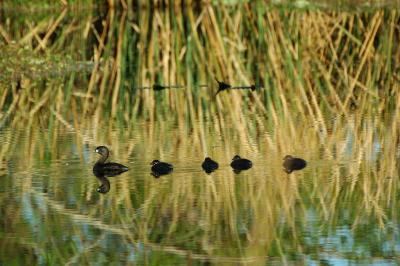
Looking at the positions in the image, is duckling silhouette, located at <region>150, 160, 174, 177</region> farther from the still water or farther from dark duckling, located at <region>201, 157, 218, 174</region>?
dark duckling, located at <region>201, 157, 218, 174</region>

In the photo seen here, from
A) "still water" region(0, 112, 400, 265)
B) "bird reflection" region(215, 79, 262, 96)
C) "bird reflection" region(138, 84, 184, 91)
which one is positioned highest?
"bird reflection" region(138, 84, 184, 91)

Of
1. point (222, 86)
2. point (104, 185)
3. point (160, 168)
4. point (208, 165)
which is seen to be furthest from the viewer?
point (222, 86)

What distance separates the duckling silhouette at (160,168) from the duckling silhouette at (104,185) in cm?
46

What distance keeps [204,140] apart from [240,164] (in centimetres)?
187

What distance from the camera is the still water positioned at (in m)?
9.72

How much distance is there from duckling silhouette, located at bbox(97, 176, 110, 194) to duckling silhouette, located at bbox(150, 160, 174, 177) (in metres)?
0.46

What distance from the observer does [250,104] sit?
17.1 meters

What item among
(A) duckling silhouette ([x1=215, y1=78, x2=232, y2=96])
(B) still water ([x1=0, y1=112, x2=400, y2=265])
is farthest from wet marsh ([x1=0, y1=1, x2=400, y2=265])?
(A) duckling silhouette ([x1=215, y1=78, x2=232, y2=96])

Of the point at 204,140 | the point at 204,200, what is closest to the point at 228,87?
the point at 204,140

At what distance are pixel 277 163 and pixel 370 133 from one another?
2.08 metres

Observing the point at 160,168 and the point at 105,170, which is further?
the point at 105,170

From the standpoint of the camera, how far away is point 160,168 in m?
12.2

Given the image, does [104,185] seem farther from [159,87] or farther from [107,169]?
[159,87]

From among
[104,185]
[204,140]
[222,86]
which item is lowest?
[104,185]
